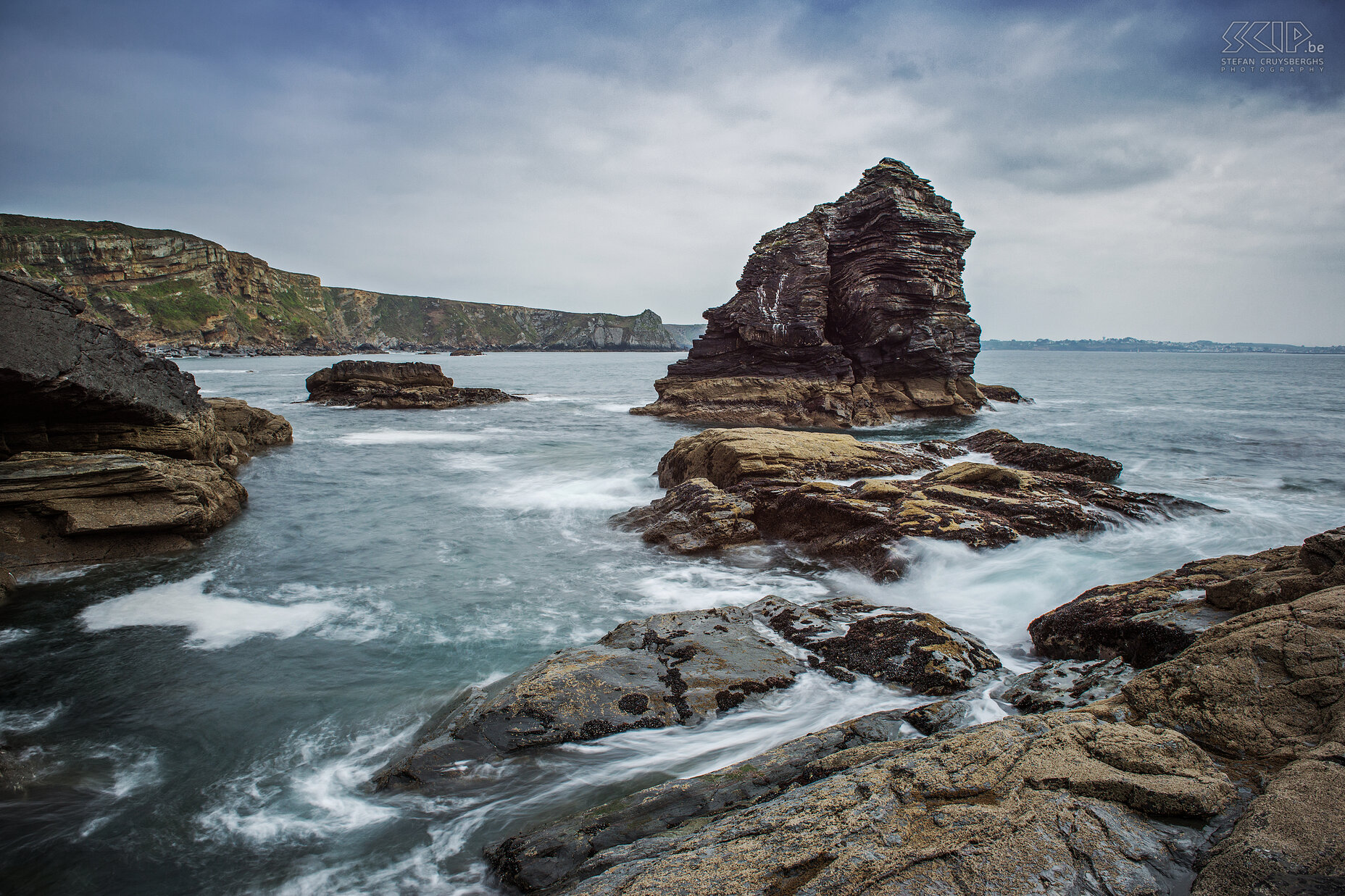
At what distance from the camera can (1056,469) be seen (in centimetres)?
1370

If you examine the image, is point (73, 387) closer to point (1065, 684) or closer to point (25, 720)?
point (25, 720)

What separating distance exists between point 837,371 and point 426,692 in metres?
28.0

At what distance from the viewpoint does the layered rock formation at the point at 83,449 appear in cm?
862

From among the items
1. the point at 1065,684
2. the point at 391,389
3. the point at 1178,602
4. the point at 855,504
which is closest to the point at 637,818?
the point at 1065,684

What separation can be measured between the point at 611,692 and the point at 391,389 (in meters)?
35.2

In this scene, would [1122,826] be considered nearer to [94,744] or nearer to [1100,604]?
[1100,604]

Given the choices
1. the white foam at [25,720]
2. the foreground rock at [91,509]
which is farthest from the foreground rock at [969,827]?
the foreground rock at [91,509]

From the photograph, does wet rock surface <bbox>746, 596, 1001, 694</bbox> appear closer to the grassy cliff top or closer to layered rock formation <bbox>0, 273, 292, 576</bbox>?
layered rock formation <bbox>0, 273, 292, 576</bbox>

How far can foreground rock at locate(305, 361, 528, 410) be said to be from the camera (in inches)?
1384

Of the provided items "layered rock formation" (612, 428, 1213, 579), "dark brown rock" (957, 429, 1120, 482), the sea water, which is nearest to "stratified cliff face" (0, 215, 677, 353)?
the sea water

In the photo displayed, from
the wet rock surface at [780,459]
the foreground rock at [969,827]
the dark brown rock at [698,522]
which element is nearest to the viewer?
the foreground rock at [969,827]

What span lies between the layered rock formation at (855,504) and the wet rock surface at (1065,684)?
3.56m

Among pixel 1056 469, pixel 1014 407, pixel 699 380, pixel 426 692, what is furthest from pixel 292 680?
pixel 1014 407

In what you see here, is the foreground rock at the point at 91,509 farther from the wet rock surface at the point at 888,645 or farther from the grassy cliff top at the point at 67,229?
the grassy cliff top at the point at 67,229
